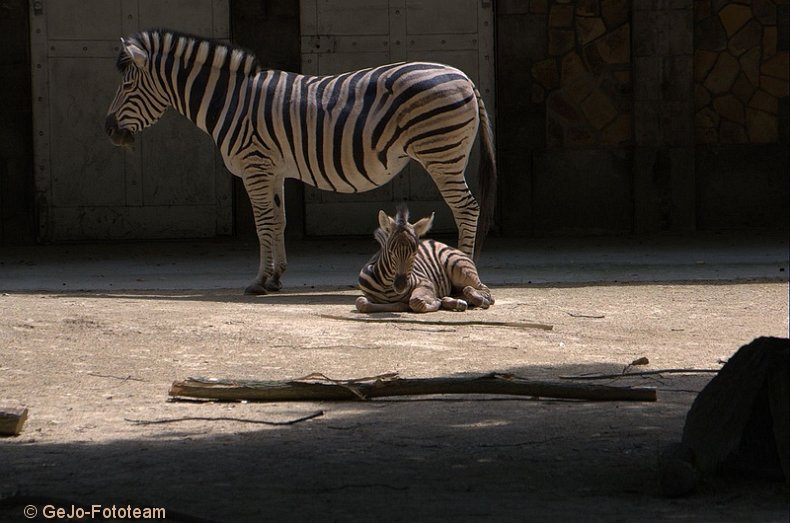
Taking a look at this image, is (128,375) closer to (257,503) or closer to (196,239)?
(257,503)

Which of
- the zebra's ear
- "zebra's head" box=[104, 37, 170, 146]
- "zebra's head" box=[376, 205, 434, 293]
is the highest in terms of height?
the zebra's ear

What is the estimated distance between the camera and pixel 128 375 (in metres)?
6.42

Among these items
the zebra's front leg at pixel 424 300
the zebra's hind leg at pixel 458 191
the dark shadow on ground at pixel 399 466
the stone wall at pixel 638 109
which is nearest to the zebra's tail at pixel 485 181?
the zebra's hind leg at pixel 458 191

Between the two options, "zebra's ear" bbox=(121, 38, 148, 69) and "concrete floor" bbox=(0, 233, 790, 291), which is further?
"concrete floor" bbox=(0, 233, 790, 291)

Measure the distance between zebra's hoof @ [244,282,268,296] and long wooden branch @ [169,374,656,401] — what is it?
4.09m

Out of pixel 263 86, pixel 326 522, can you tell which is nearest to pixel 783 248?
pixel 263 86

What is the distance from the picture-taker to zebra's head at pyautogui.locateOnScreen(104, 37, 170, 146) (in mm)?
10633

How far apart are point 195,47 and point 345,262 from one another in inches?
107

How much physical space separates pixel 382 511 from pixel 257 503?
39 cm

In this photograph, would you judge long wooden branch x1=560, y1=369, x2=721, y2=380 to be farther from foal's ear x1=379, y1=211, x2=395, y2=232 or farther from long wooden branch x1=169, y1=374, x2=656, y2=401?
foal's ear x1=379, y1=211, x2=395, y2=232

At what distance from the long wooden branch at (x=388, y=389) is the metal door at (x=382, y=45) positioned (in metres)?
8.67

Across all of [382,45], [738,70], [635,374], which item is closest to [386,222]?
[635,374]

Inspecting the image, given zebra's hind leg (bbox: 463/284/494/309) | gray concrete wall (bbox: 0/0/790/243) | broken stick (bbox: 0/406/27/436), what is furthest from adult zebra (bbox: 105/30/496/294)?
broken stick (bbox: 0/406/27/436)

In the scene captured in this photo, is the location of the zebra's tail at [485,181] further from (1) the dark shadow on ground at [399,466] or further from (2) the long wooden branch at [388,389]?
(1) the dark shadow on ground at [399,466]
